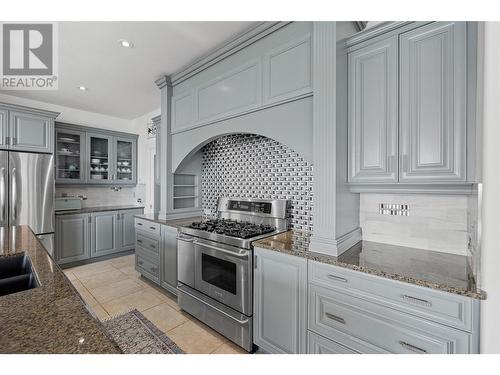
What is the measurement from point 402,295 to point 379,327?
0.24 meters

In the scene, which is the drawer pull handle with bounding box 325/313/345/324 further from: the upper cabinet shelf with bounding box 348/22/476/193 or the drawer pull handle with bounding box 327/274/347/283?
the upper cabinet shelf with bounding box 348/22/476/193

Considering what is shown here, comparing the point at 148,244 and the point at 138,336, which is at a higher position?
the point at 148,244

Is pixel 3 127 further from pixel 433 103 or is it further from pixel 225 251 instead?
pixel 433 103

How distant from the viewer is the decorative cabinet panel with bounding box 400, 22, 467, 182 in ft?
4.45

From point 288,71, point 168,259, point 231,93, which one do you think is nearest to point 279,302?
point 168,259

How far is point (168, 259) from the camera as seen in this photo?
2865 mm

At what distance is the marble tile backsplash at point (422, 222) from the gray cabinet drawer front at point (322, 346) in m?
0.85

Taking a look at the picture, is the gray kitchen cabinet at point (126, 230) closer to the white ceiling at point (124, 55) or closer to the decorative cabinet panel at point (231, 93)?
the white ceiling at point (124, 55)

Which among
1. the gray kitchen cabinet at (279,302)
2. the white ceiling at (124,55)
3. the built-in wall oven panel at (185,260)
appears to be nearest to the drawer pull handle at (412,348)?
the gray kitchen cabinet at (279,302)

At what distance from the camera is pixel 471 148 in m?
1.32

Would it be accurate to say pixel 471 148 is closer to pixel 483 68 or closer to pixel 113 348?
pixel 483 68

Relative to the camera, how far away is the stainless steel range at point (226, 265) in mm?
1937

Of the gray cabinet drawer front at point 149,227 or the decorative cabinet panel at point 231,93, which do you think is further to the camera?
the gray cabinet drawer front at point 149,227

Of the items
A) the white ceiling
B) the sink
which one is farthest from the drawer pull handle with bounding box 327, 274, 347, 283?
the white ceiling
